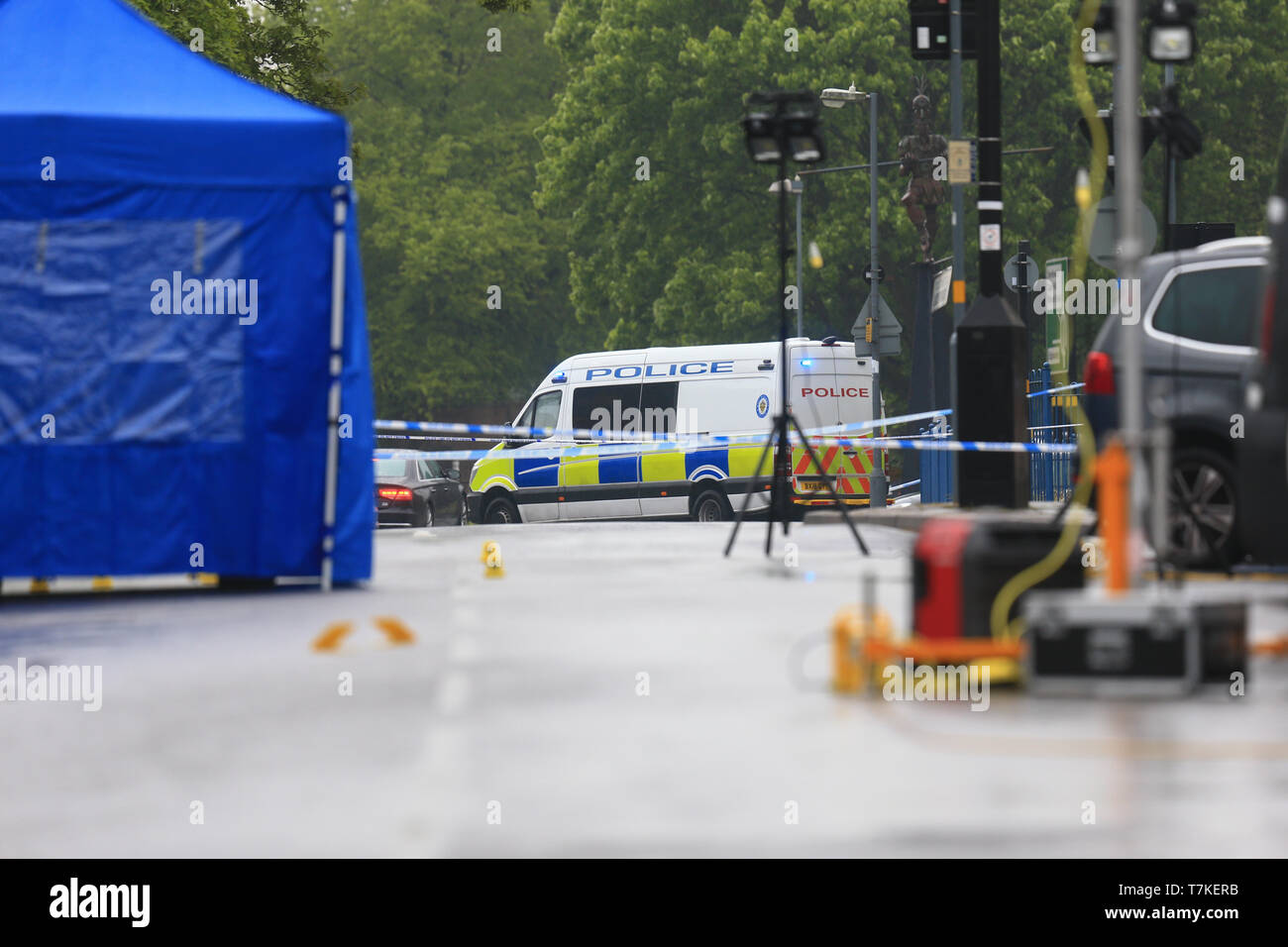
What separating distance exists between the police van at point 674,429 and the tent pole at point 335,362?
12257mm

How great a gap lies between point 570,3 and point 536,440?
2469cm

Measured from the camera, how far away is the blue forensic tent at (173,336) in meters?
14.4

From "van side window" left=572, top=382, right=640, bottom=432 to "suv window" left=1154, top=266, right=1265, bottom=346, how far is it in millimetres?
14882

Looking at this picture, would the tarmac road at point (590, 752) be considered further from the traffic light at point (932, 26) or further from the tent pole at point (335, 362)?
the traffic light at point (932, 26)

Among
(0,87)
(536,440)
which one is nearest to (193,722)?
(0,87)

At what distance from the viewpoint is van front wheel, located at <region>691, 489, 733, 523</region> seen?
27969 millimetres

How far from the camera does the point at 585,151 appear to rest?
164 ft

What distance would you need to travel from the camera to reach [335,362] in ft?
48.0

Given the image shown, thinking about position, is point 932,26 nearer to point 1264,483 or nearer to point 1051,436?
point 1051,436

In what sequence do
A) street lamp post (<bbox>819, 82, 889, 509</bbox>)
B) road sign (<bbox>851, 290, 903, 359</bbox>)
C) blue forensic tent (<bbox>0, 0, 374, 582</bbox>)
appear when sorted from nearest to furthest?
blue forensic tent (<bbox>0, 0, 374, 582</bbox>) < street lamp post (<bbox>819, 82, 889, 509</bbox>) < road sign (<bbox>851, 290, 903, 359</bbox>)

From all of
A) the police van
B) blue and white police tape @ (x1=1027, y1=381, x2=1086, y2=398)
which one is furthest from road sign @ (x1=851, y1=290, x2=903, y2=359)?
blue and white police tape @ (x1=1027, y1=381, x2=1086, y2=398)

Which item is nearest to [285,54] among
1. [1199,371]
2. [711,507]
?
[711,507]

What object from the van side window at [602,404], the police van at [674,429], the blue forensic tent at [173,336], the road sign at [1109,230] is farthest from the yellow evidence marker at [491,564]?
the van side window at [602,404]

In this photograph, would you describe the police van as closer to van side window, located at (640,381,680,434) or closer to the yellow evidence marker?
van side window, located at (640,381,680,434)
